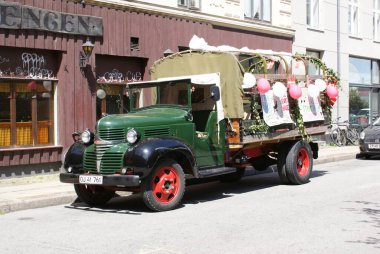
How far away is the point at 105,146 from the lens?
30.1ft

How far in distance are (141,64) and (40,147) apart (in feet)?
13.5

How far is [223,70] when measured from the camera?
419 inches

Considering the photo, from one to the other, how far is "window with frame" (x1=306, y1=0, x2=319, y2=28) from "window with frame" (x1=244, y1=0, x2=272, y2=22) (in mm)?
2675

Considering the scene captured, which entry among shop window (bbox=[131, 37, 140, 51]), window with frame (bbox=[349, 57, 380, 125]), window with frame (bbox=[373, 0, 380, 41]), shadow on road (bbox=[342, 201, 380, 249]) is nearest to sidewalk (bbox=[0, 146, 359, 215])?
shop window (bbox=[131, 37, 140, 51])

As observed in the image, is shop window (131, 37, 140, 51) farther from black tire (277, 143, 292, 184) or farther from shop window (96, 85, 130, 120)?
black tire (277, 143, 292, 184)

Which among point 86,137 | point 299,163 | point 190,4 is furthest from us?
point 190,4

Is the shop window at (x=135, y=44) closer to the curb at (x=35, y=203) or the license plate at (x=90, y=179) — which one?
the curb at (x=35, y=203)

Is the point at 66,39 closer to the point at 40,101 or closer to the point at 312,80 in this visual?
the point at 40,101

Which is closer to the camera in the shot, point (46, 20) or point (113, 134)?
point (113, 134)

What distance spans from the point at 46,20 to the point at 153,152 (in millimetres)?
5951

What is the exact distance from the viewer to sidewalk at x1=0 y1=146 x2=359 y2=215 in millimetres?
9648

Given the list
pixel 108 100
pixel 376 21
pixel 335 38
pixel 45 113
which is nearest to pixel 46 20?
pixel 45 113

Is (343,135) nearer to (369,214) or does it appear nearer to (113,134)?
(369,214)

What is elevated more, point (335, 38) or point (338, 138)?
point (335, 38)
